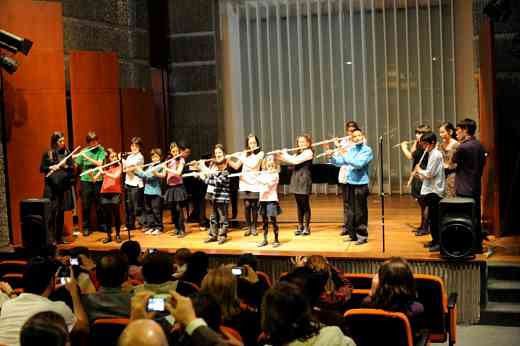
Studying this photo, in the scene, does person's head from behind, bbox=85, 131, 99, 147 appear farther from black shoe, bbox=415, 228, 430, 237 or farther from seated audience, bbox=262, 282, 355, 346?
seated audience, bbox=262, 282, 355, 346

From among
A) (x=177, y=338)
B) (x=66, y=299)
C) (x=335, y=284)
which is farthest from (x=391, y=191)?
(x=177, y=338)

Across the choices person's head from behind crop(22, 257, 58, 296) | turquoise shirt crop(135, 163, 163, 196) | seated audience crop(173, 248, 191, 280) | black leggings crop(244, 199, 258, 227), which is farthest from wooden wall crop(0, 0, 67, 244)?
person's head from behind crop(22, 257, 58, 296)

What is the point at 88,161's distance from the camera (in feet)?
28.8

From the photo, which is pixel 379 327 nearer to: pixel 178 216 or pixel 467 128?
pixel 467 128

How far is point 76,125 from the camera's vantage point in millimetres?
9328

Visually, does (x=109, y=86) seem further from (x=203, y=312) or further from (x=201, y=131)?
(x=203, y=312)

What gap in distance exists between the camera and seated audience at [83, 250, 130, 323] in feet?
13.7

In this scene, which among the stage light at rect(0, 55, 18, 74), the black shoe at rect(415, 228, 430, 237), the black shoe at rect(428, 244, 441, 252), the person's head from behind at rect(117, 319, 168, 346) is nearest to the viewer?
the person's head from behind at rect(117, 319, 168, 346)

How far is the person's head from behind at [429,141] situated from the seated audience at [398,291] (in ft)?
10.8

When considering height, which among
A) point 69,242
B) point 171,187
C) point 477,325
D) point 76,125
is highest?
point 76,125

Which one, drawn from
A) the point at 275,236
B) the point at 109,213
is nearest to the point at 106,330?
the point at 275,236

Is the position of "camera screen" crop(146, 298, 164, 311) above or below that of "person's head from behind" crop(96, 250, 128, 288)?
above

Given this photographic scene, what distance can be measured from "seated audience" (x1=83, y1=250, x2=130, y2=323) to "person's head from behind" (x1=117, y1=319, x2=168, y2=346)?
5.56ft

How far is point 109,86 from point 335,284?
19.4ft
